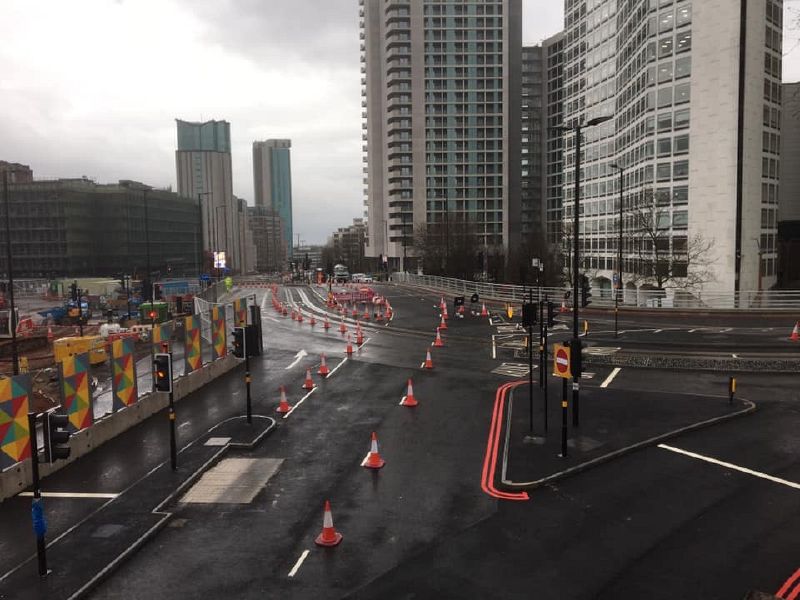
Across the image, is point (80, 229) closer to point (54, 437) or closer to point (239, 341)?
point (239, 341)

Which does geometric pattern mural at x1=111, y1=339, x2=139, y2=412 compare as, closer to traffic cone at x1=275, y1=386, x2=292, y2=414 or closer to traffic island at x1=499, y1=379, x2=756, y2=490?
traffic cone at x1=275, y1=386, x2=292, y2=414

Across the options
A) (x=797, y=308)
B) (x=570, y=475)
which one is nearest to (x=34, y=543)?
(x=570, y=475)

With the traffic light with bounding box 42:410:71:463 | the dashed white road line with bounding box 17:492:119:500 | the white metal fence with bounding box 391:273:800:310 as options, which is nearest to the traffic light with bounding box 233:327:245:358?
the dashed white road line with bounding box 17:492:119:500

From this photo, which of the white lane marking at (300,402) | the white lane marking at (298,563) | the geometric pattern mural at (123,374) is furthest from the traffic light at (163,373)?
the white lane marking at (298,563)

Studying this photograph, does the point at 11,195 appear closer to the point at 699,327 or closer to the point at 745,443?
the point at 699,327

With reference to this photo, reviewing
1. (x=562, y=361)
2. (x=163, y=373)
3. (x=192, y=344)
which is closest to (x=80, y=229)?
(x=192, y=344)

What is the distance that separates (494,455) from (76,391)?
9.99 meters

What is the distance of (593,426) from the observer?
54.2ft

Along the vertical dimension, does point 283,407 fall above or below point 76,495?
above

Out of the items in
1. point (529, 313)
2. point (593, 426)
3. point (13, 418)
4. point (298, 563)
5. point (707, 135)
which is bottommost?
point (298, 563)

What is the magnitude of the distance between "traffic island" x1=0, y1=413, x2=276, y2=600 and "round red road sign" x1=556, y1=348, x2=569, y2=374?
7.57 m

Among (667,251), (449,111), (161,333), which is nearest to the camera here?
(161,333)

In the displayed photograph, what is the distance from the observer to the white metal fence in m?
43.3

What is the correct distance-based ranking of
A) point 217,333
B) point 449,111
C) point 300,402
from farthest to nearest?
point 449,111
point 217,333
point 300,402
